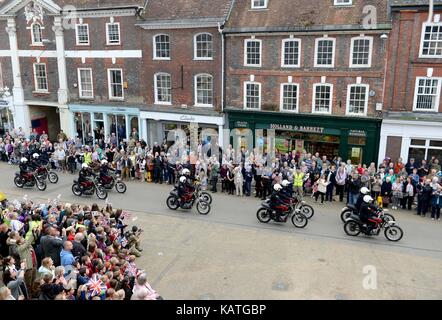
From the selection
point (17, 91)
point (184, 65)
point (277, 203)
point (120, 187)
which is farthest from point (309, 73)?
point (17, 91)

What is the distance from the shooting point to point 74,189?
1858 centimetres

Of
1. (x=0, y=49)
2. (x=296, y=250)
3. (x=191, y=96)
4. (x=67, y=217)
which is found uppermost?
(x=0, y=49)

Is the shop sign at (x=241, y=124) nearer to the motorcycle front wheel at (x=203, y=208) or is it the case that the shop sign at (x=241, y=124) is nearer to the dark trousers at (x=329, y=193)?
the dark trousers at (x=329, y=193)

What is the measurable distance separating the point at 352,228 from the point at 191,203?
6149mm

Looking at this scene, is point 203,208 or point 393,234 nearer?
point 393,234

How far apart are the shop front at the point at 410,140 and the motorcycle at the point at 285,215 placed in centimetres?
777

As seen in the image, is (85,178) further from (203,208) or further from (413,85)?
(413,85)

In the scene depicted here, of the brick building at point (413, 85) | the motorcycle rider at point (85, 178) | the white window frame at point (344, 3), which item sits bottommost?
the motorcycle rider at point (85, 178)

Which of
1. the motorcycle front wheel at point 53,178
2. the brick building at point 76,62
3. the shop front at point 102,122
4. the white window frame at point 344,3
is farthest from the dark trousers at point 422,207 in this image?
the brick building at point 76,62

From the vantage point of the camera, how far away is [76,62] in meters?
28.1

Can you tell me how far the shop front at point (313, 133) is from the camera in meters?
20.9
